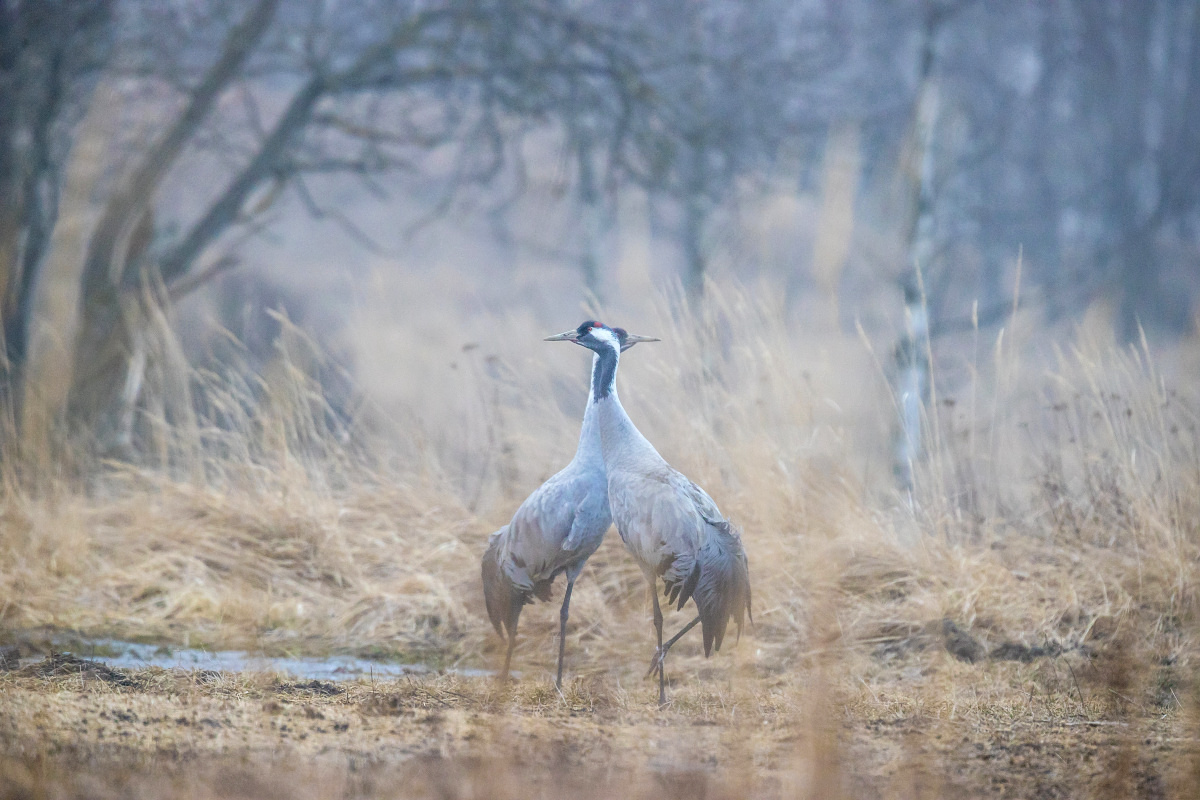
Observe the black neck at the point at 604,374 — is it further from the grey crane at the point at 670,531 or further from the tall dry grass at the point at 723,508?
the tall dry grass at the point at 723,508

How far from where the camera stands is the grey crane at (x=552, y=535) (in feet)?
10.5

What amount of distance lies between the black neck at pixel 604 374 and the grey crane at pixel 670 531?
0.04 metres

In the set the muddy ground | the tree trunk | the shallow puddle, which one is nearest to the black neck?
the muddy ground

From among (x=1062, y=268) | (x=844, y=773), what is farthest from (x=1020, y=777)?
(x=1062, y=268)

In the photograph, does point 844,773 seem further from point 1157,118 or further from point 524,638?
point 1157,118

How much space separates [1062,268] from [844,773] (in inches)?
573

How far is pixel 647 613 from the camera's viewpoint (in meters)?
4.32

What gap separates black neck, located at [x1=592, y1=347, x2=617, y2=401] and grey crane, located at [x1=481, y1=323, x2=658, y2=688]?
22mm

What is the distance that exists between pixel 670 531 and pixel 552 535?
0.41 meters

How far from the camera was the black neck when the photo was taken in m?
3.30

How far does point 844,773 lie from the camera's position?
2.43 meters

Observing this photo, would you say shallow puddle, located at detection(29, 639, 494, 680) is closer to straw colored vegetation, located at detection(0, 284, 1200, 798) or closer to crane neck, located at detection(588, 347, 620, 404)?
straw colored vegetation, located at detection(0, 284, 1200, 798)

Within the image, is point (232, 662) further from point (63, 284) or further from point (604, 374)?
point (63, 284)

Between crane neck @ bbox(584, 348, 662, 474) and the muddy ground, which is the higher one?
crane neck @ bbox(584, 348, 662, 474)
